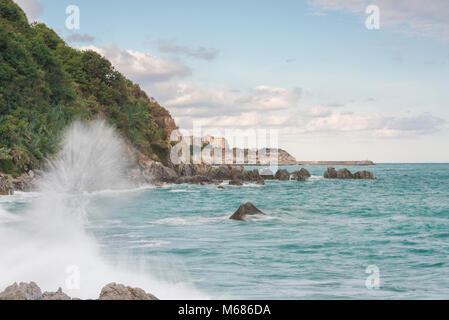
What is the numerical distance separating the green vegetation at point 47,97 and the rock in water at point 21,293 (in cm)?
3588

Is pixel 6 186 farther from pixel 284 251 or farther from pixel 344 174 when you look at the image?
pixel 344 174

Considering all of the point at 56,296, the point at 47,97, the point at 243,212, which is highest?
the point at 47,97

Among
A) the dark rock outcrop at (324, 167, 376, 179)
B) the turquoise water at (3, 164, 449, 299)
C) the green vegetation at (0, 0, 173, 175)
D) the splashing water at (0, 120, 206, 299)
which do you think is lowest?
the turquoise water at (3, 164, 449, 299)

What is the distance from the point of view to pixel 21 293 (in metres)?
6.84

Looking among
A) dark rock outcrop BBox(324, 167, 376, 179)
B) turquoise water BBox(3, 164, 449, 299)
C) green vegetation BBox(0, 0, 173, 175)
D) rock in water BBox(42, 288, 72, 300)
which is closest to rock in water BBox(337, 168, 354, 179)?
dark rock outcrop BBox(324, 167, 376, 179)

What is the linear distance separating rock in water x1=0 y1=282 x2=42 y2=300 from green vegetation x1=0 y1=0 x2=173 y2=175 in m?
35.9

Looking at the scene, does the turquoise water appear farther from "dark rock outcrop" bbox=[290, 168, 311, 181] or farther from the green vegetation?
"dark rock outcrop" bbox=[290, 168, 311, 181]

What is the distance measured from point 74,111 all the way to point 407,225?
43.2 meters

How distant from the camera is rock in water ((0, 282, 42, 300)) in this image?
680 cm

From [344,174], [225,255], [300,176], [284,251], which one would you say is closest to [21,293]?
[225,255]

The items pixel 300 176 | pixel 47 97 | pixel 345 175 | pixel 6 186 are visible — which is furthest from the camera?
pixel 345 175

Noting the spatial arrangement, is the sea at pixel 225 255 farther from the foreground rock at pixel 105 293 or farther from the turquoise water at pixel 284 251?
the foreground rock at pixel 105 293

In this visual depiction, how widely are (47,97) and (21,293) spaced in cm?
5109
